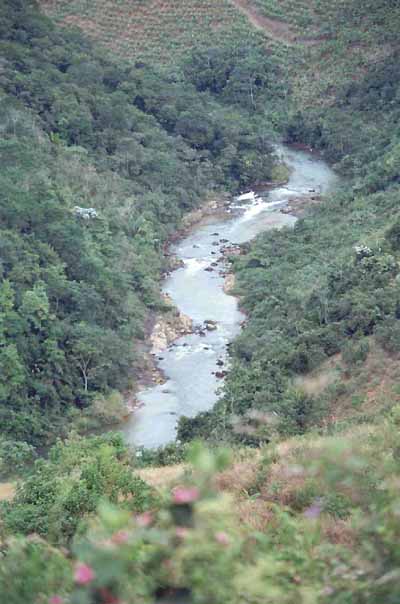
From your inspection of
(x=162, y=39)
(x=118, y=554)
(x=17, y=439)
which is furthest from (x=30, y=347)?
(x=162, y=39)

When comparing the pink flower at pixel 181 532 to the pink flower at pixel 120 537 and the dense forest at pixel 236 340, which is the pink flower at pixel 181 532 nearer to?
the dense forest at pixel 236 340

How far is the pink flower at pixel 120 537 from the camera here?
11.0 feet

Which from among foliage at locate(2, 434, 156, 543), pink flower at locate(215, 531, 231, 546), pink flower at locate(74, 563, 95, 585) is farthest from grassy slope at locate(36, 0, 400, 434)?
pink flower at locate(74, 563, 95, 585)

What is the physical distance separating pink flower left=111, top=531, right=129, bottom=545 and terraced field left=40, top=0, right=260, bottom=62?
4996 centimetres

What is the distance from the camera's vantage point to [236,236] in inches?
1404

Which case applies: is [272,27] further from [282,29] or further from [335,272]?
[335,272]

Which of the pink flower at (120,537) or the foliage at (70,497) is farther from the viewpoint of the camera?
the foliage at (70,497)

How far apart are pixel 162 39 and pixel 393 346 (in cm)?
3787

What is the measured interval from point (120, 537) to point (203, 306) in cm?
2688

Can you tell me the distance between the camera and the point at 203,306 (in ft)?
99.5

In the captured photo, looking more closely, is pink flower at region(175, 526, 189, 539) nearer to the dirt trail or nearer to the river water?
the river water

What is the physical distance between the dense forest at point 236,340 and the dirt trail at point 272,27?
19 centimetres

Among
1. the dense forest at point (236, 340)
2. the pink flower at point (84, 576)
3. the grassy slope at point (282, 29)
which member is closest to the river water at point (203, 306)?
the dense forest at point (236, 340)

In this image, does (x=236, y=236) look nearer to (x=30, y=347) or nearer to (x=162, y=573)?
(x=30, y=347)
